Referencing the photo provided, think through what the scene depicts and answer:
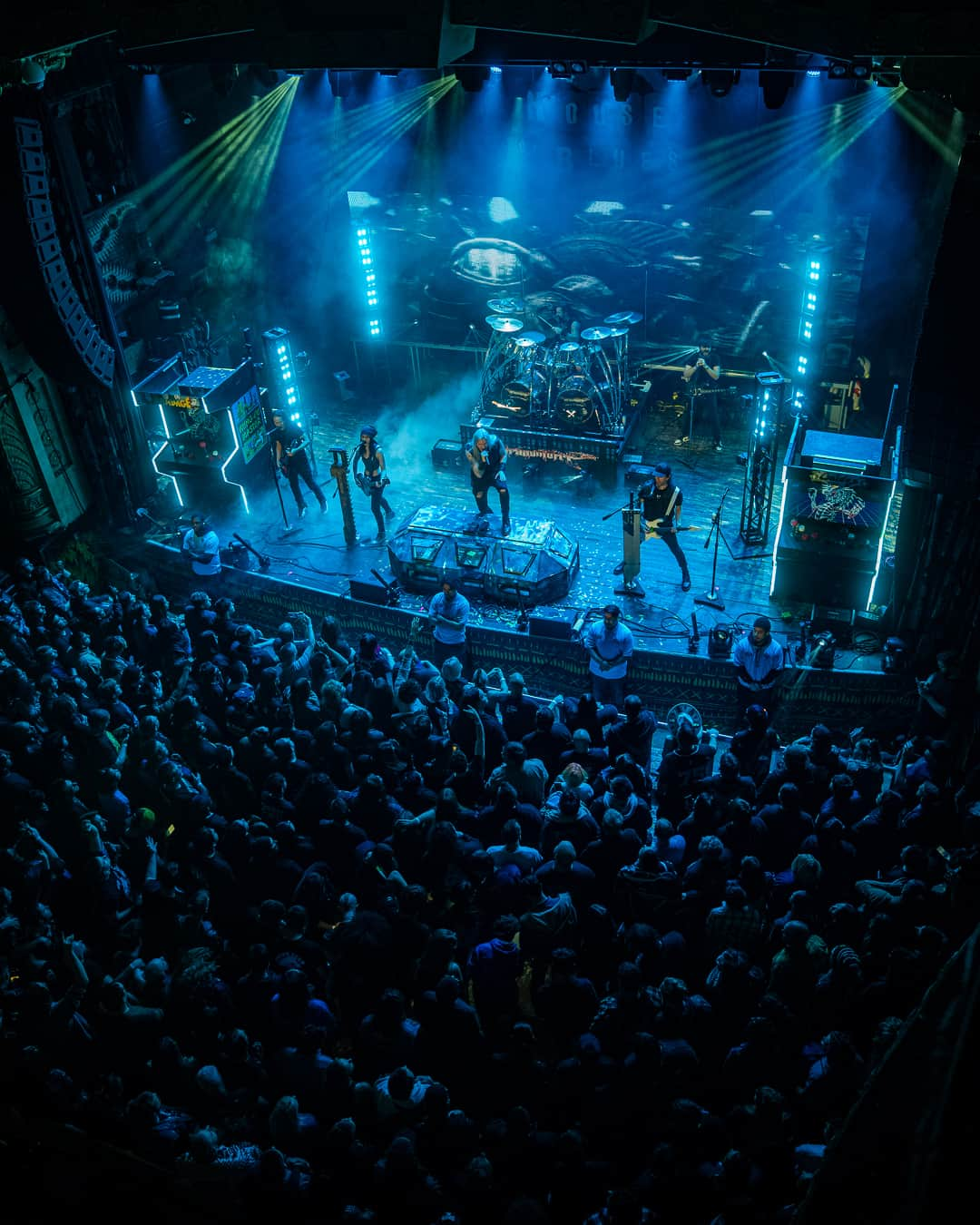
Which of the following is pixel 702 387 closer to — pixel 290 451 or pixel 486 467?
pixel 486 467

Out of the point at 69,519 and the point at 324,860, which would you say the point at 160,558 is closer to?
the point at 69,519

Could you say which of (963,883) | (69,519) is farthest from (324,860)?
(69,519)

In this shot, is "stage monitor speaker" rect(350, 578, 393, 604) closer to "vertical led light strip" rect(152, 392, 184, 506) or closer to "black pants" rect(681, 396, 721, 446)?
"vertical led light strip" rect(152, 392, 184, 506)

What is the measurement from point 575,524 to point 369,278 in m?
6.03

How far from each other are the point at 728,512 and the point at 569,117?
6246mm

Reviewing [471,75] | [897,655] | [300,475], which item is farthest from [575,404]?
[897,655]

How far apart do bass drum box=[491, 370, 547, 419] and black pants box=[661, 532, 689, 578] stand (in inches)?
154

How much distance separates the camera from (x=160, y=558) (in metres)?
11.9

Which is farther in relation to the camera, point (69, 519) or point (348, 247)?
point (348, 247)

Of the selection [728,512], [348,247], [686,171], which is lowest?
[728,512]

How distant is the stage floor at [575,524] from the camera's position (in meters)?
11.1

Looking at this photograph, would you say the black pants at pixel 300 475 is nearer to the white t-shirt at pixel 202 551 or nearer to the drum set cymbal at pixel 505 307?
the white t-shirt at pixel 202 551

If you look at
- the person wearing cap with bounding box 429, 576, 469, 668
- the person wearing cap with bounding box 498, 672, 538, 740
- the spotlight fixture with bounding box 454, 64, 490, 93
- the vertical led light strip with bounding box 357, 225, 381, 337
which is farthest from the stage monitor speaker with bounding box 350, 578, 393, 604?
the vertical led light strip with bounding box 357, 225, 381, 337

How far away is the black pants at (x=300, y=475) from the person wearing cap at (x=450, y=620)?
13.2 ft
